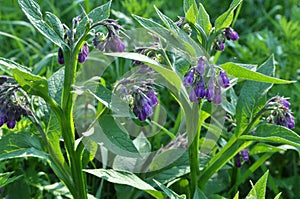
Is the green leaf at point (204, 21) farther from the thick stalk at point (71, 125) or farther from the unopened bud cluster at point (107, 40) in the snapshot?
the thick stalk at point (71, 125)

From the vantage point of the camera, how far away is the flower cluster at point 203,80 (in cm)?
160

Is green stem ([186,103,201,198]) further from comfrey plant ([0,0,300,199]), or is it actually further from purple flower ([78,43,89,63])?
purple flower ([78,43,89,63])

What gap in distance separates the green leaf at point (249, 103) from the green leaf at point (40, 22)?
0.68 meters

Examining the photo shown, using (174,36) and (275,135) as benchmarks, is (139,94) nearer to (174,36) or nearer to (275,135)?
(174,36)

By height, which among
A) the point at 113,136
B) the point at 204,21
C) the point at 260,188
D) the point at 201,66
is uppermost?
the point at 204,21

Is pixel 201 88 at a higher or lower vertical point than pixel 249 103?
higher

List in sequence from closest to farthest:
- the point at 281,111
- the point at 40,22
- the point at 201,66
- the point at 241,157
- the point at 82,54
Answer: the point at 201,66 → the point at 40,22 → the point at 82,54 → the point at 281,111 → the point at 241,157

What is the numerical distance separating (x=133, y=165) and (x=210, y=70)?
0.62 meters

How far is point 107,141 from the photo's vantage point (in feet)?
5.84

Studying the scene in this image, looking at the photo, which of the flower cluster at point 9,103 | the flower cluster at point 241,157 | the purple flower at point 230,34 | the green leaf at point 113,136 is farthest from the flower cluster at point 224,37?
the flower cluster at point 9,103

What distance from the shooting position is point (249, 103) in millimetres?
2018

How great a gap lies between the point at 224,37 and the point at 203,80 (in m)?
0.27

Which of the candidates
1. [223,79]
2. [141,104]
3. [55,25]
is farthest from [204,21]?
[55,25]

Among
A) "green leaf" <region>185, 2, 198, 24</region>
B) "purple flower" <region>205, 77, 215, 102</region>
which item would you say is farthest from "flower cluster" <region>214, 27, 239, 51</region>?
"purple flower" <region>205, 77, 215, 102</region>
